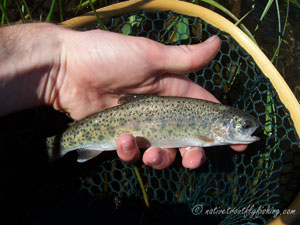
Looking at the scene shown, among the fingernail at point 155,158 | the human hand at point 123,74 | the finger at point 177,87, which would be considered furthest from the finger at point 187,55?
the fingernail at point 155,158

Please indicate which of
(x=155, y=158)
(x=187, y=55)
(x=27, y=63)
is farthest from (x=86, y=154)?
(x=187, y=55)

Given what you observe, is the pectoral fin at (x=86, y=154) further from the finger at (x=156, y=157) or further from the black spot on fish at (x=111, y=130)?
the finger at (x=156, y=157)

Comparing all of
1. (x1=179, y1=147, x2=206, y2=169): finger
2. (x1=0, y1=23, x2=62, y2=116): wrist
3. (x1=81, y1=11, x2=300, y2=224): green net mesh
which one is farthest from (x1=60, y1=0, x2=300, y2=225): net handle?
(x1=179, y1=147, x2=206, y2=169): finger

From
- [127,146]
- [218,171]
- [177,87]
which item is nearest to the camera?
[127,146]

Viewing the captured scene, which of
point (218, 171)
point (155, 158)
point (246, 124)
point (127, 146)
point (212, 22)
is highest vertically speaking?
point (212, 22)

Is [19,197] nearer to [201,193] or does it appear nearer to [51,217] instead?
[51,217]

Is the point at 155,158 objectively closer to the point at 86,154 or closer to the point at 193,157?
the point at 193,157

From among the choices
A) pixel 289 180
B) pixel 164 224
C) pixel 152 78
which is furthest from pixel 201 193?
pixel 152 78
